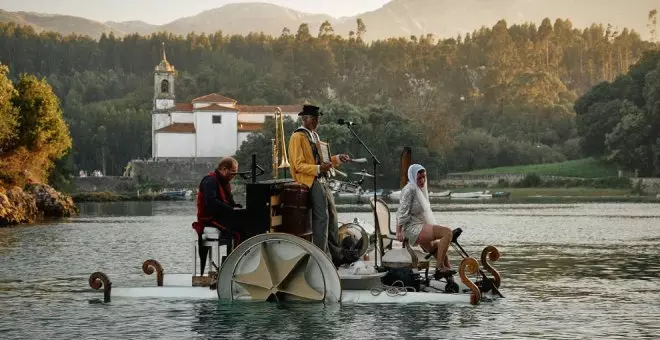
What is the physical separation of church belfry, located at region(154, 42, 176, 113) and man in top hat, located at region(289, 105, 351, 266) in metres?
154

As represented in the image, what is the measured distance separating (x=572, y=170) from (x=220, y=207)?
376 feet

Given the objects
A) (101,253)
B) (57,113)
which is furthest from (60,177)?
(101,253)

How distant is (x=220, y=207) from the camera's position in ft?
64.5

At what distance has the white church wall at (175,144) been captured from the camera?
536 feet

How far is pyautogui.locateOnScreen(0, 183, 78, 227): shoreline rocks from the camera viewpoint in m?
58.8

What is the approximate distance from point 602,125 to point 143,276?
358 feet

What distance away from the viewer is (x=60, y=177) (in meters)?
91.1

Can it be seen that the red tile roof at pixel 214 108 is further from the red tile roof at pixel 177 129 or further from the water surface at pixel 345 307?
the water surface at pixel 345 307

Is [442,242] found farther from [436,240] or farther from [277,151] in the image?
[277,151]

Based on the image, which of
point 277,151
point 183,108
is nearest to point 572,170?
point 183,108

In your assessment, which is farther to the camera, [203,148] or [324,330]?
[203,148]

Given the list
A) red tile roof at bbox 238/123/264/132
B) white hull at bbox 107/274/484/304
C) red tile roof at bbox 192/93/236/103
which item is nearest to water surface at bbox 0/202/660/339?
white hull at bbox 107/274/484/304

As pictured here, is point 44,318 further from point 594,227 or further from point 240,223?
point 594,227

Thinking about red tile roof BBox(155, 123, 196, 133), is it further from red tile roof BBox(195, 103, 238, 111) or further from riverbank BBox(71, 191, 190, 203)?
riverbank BBox(71, 191, 190, 203)
